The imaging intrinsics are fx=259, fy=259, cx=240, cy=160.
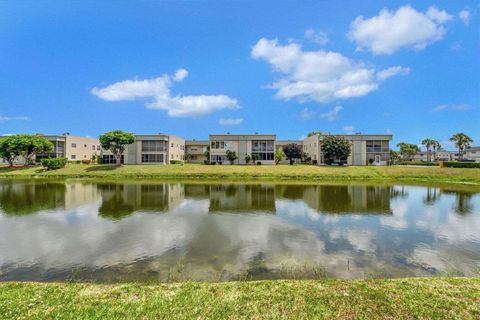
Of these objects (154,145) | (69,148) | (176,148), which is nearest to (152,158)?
(154,145)

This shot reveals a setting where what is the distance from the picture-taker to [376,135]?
2741 inches

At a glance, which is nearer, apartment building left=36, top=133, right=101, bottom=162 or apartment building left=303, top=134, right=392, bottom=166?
apartment building left=303, top=134, right=392, bottom=166

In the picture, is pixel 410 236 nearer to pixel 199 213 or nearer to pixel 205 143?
pixel 199 213

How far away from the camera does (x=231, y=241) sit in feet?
45.5

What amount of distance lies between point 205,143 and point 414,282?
84.1 meters

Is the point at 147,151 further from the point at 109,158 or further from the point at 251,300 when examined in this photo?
the point at 251,300

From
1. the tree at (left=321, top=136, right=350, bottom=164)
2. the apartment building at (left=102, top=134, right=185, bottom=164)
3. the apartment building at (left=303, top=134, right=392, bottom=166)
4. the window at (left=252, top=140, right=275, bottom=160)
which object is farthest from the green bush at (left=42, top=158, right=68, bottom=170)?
the apartment building at (left=303, top=134, right=392, bottom=166)

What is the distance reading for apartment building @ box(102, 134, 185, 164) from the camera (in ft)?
239

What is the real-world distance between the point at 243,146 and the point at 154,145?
82.4ft

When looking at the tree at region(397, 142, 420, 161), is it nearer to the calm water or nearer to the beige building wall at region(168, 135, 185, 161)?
the beige building wall at region(168, 135, 185, 161)

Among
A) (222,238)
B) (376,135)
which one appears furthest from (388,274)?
(376,135)

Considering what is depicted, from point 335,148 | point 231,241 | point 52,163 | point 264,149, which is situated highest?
point 264,149

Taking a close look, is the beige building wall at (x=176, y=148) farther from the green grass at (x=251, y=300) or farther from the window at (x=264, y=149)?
the green grass at (x=251, y=300)

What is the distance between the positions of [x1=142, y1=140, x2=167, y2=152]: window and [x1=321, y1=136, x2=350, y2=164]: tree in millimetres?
43238
